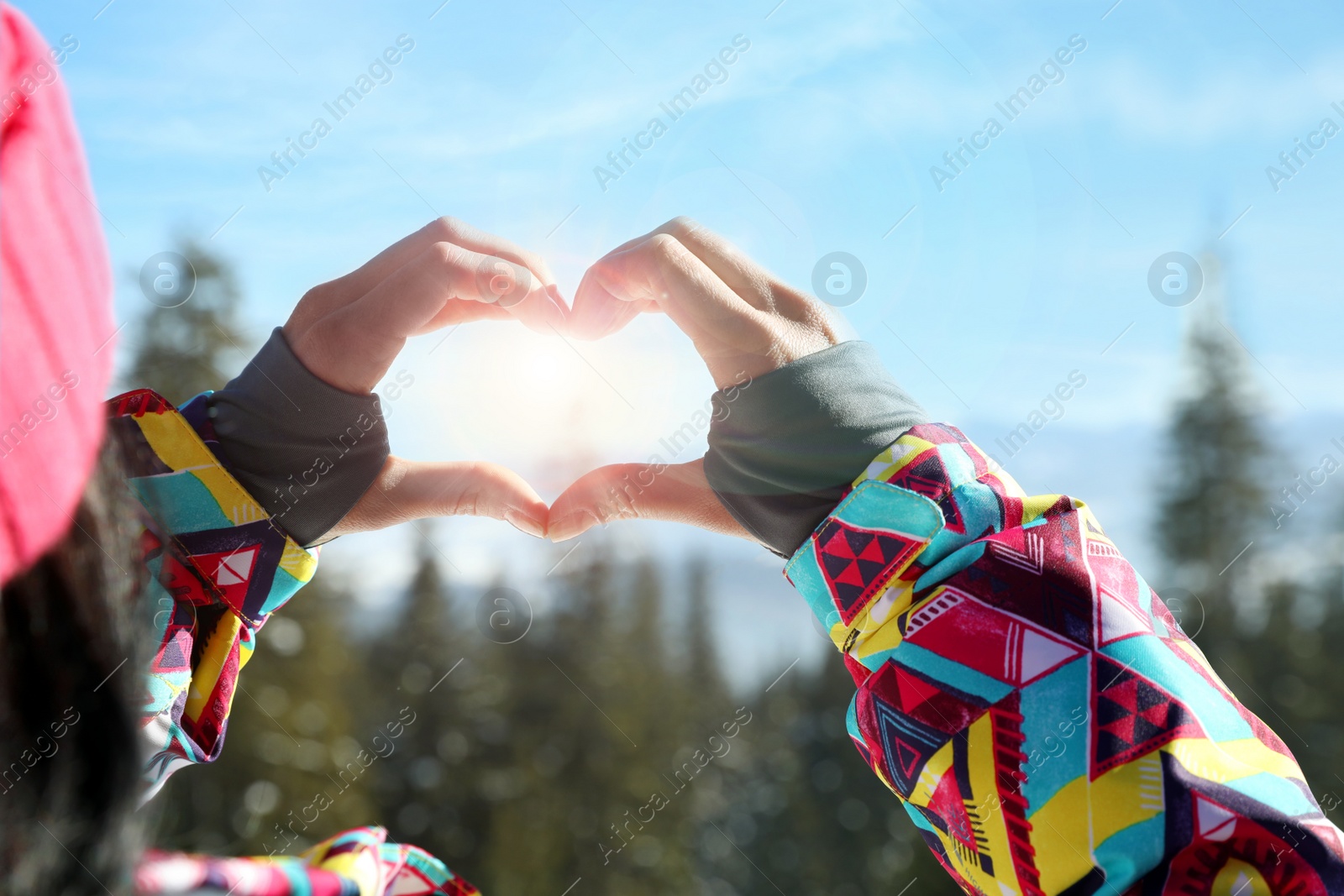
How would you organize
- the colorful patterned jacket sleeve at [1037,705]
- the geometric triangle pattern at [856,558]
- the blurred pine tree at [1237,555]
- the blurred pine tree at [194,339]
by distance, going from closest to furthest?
the colorful patterned jacket sleeve at [1037,705], the geometric triangle pattern at [856,558], the blurred pine tree at [194,339], the blurred pine tree at [1237,555]

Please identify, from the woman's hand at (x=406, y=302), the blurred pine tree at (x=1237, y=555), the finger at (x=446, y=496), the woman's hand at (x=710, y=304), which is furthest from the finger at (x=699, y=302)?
the blurred pine tree at (x=1237, y=555)

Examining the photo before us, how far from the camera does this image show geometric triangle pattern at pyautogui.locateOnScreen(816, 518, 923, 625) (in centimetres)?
112

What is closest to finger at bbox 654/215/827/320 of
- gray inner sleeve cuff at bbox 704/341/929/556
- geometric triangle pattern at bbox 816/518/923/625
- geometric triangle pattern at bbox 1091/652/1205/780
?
gray inner sleeve cuff at bbox 704/341/929/556

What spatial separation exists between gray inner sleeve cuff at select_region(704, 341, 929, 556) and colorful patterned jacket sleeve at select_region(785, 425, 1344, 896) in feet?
0.12

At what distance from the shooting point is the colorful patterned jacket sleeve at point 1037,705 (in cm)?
88

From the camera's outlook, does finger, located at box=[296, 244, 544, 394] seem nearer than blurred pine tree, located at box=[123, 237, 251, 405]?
Yes

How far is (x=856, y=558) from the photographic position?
115cm

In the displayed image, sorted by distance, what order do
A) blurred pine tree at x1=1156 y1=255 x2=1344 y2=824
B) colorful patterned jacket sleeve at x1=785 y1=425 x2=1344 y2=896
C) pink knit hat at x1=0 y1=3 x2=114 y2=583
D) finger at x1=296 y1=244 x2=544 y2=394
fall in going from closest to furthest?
pink knit hat at x1=0 y1=3 x2=114 y2=583 < colorful patterned jacket sleeve at x1=785 y1=425 x2=1344 y2=896 < finger at x1=296 y1=244 x2=544 y2=394 < blurred pine tree at x1=1156 y1=255 x2=1344 y2=824

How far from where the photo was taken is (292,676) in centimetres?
1644

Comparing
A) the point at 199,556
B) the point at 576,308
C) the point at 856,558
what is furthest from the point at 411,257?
the point at 856,558

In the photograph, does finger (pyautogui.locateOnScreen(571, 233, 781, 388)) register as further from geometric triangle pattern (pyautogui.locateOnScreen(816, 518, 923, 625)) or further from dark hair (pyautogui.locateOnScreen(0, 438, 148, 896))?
dark hair (pyautogui.locateOnScreen(0, 438, 148, 896))

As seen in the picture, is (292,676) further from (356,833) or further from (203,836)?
(356,833)

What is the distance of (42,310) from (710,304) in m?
0.83

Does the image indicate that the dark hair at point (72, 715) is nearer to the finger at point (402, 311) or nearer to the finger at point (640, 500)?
the finger at point (402, 311)
